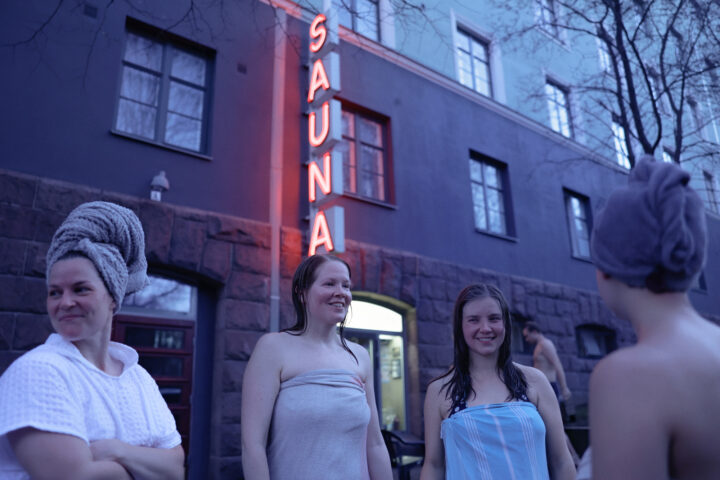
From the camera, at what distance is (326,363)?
2410 mm

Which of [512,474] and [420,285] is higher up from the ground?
[420,285]

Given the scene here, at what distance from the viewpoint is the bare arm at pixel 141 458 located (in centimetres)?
138

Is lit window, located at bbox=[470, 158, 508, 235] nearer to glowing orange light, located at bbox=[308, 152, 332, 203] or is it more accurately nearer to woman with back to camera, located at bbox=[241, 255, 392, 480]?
glowing orange light, located at bbox=[308, 152, 332, 203]

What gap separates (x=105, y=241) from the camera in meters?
1.65

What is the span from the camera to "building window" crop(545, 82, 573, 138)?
12.9 metres

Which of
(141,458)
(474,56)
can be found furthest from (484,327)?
(474,56)

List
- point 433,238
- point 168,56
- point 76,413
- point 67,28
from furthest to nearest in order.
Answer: point 433,238 → point 168,56 → point 67,28 → point 76,413

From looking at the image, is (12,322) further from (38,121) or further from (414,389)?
(414,389)

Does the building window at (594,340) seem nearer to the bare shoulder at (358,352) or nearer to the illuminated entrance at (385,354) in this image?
the illuminated entrance at (385,354)

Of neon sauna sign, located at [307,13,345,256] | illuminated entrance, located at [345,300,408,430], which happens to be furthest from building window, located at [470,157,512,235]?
neon sauna sign, located at [307,13,345,256]

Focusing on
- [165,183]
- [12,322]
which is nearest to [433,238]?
[165,183]

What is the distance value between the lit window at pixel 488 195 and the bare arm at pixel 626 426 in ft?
30.6

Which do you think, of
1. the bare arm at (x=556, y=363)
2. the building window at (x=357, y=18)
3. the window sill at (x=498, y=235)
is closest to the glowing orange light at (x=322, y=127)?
the building window at (x=357, y=18)

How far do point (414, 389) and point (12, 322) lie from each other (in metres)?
5.64
